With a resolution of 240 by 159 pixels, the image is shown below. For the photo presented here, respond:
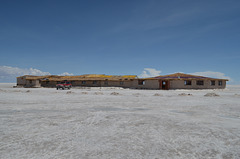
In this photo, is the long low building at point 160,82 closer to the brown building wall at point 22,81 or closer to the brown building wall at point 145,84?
the brown building wall at point 145,84

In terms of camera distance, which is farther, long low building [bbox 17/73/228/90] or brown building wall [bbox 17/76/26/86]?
brown building wall [bbox 17/76/26/86]

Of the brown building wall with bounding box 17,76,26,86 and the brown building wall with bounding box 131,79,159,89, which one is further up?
the brown building wall with bounding box 17,76,26,86

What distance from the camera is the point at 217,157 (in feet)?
11.0

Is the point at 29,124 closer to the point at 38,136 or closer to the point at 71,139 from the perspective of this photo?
the point at 38,136

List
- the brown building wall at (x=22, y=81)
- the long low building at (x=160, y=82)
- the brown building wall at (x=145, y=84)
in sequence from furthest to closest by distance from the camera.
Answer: the brown building wall at (x=22, y=81)
the brown building wall at (x=145, y=84)
the long low building at (x=160, y=82)

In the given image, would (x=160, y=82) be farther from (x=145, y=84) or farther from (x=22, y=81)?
(x=22, y=81)

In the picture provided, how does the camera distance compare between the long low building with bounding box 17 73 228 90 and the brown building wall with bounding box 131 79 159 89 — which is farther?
the brown building wall with bounding box 131 79 159 89

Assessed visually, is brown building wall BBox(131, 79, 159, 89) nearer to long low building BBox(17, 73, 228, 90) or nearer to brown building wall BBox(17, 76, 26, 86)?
long low building BBox(17, 73, 228, 90)

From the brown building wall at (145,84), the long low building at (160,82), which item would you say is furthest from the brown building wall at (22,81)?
the brown building wall at (145,84)

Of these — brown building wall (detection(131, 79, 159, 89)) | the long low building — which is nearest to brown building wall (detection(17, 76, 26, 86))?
the long low building

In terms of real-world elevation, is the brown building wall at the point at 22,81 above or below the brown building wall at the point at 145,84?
above

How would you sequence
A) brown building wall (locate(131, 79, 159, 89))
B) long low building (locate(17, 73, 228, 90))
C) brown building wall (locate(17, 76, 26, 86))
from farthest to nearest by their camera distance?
1. brown building wall (locate(17, 76, 26, 86))
2. brown building wall (locate(131, 79, 159, 89))
3. long low building (locate(17, 73, 228, 90))

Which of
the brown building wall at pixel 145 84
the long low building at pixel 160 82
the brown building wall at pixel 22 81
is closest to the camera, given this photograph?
the long low building at pixel 160 82

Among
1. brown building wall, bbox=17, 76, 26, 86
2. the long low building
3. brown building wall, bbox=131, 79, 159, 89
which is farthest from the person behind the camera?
brown building wall, bbox=17, 76, 26, 86
